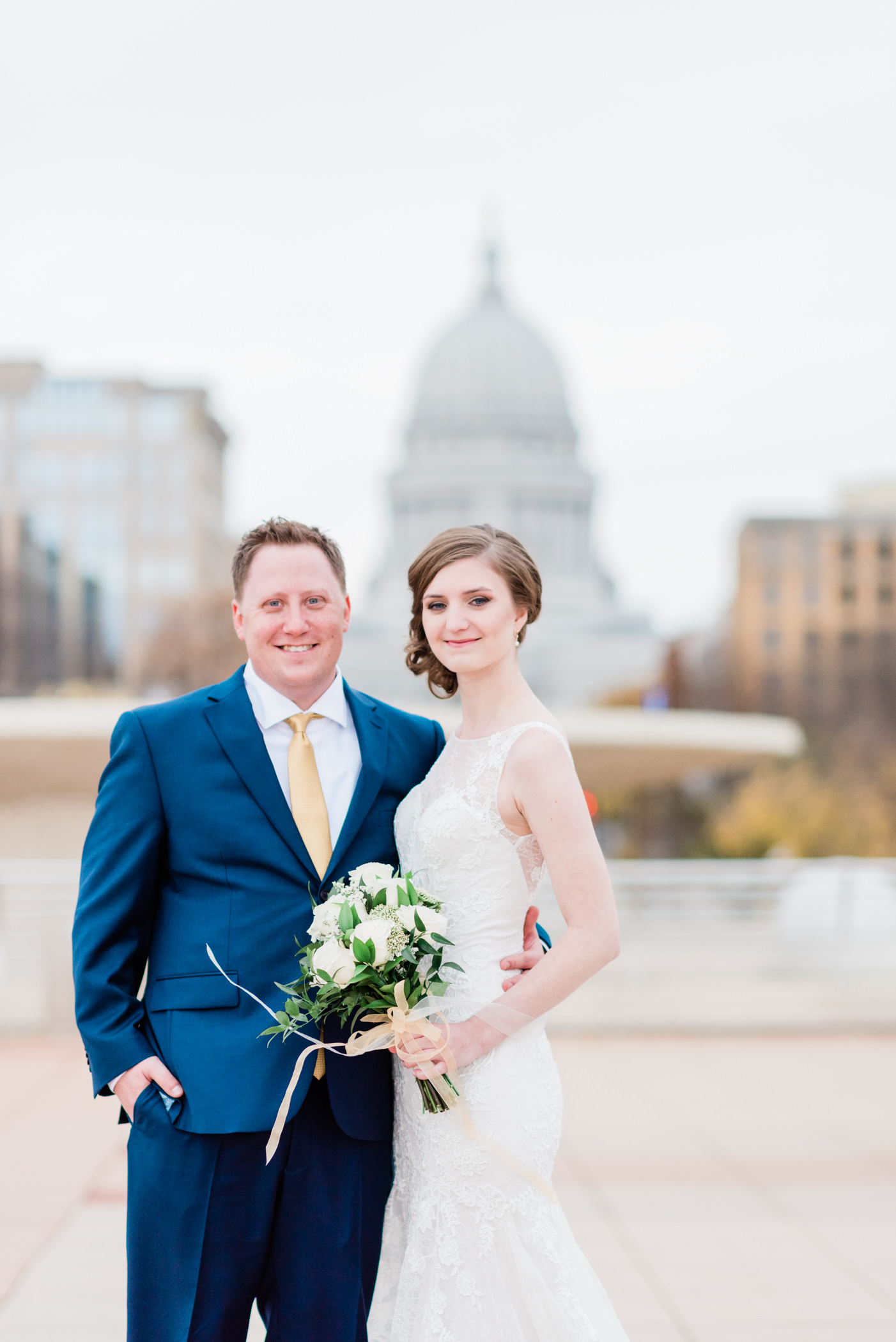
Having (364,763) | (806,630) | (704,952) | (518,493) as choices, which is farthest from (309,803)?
(806,630)

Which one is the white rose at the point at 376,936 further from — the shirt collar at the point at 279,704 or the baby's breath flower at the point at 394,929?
the shirt collar at the point at 279,704

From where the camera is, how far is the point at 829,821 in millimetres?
39781

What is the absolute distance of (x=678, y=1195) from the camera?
20.4 ft

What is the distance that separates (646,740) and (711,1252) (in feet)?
27.9

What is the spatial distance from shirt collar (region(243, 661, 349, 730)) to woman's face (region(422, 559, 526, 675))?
0.28 meters

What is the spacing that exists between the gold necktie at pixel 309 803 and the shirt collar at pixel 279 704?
1.4 inches

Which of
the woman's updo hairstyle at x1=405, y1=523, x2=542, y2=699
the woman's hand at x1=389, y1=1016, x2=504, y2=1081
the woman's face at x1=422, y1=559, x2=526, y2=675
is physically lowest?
the woman's hand at x1=389, y1=1016, x2=504, y2=1081

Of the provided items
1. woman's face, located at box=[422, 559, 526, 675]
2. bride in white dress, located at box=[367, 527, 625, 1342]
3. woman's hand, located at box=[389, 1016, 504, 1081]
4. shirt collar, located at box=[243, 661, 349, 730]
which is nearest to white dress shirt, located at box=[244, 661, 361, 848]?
shirt collar, located at box=[243, 661, 349, 730]

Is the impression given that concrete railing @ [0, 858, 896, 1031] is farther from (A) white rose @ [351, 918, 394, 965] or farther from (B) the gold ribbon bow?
(A) white rose @ [351, 918, 394, 965]

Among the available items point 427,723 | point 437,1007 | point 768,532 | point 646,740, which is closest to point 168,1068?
point 437,1007

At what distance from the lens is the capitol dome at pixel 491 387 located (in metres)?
73.8

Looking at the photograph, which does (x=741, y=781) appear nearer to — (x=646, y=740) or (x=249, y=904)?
(x=646, y=740)

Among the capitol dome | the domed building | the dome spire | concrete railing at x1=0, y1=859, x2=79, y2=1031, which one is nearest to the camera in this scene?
concrete railing at x1=0, y1=859, x2=79, y2=1031

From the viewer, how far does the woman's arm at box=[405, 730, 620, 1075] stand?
10.1ft
